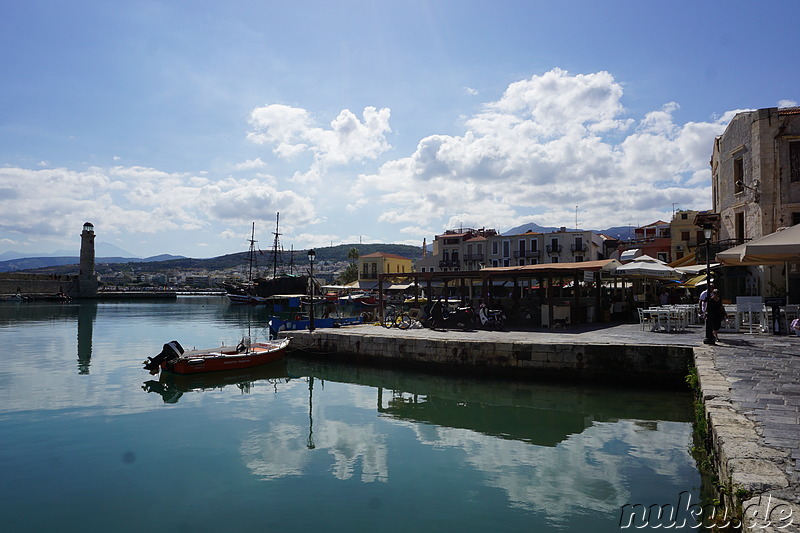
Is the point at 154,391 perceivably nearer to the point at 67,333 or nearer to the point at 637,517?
the point at 637,517

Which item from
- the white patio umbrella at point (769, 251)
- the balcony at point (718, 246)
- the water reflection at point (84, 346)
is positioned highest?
the balcony at point (718, 246)

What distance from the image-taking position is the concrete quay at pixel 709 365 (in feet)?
14.1

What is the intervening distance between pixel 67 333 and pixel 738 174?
40510 mm

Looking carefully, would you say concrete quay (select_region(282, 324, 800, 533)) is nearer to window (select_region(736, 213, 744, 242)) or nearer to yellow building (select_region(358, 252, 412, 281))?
window (select_region(736, 213, 744, 242))

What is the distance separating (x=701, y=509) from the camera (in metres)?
6.48

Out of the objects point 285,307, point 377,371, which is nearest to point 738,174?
point 377,371

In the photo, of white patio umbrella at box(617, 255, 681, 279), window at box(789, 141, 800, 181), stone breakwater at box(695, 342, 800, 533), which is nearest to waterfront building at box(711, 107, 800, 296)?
window at box(789, 141, 800, 181)

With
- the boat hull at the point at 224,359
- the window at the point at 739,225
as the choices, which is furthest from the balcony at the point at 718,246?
the boat hull at the point at 224,359

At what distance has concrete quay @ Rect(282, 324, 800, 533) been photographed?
169 inches

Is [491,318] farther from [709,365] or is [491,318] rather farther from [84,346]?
[84,346]

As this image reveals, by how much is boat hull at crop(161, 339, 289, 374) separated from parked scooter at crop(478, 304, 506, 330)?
26.3 feet

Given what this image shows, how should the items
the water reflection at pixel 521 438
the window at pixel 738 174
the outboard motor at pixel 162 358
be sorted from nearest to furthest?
the water reflection at pixel 521 438 < the outboard motor at pixel 162 358 < the window at pixel 738 174

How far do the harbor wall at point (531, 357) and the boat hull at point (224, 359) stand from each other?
290 cm

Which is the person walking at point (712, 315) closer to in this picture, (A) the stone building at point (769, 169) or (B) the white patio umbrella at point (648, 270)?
(B) the white patio umbrella at point (648, 270)
